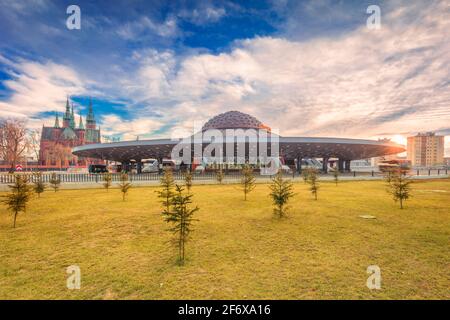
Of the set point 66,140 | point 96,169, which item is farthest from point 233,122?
point 66,140

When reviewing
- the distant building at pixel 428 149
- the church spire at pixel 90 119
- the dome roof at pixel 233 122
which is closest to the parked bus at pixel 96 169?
the dome roof at pixel 233 122

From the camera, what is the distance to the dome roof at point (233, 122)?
2837 inches

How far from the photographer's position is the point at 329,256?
20.4 ft

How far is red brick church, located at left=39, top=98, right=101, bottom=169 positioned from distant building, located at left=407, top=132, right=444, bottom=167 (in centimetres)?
22048

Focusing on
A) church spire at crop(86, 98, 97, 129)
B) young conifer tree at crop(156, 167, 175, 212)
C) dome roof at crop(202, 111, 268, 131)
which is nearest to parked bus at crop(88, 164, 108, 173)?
dome roof at crop(202, 111, 268, 131)

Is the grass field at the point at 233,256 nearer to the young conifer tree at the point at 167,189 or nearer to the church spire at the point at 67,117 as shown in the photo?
the young conifer tree at the point at 167,189

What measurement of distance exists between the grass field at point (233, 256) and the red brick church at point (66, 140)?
101839mm

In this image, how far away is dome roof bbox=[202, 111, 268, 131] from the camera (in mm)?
72050

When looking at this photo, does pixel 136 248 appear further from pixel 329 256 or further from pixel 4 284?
pixel 329 256

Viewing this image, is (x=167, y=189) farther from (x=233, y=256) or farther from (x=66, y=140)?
(x=66, y=140)

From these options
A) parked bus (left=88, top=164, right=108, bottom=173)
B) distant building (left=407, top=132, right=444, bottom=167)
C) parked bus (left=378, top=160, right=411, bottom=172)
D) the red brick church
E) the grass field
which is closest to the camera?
the grass field

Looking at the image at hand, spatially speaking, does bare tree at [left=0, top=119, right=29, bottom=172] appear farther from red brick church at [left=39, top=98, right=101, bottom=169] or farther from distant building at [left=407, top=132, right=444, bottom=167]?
distant building at [left=407, top=132, right=444, bottom=167]
